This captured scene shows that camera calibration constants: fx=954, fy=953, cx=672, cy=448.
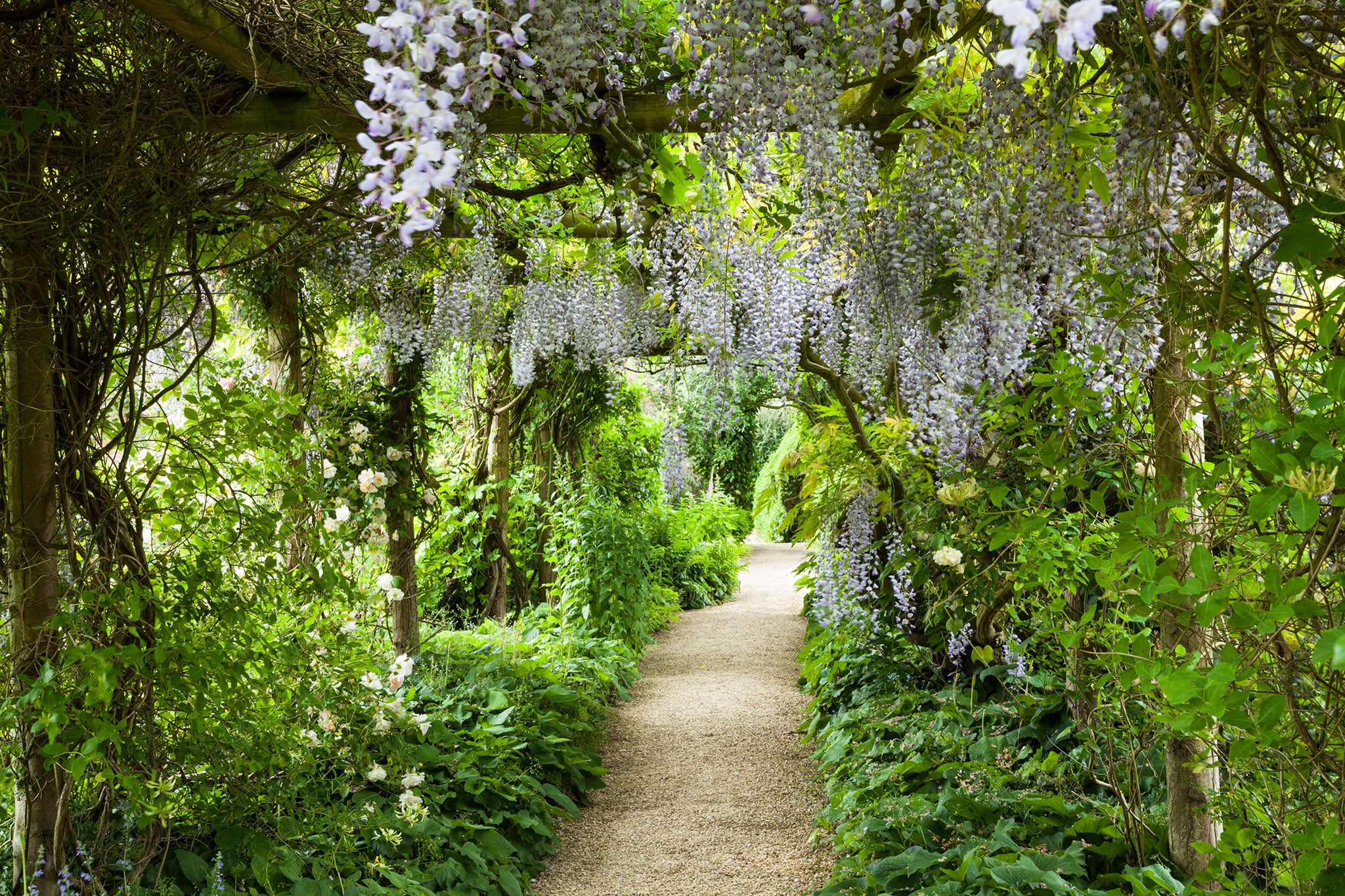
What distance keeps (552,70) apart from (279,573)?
4.73 ft

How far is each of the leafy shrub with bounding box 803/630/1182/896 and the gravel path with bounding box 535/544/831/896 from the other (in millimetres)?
242

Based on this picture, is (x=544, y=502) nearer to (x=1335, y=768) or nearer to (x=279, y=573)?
(x=279, y=573)

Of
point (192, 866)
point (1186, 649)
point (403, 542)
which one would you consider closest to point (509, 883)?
point (192, 866)

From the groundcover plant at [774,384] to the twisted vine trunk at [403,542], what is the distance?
1.49ft

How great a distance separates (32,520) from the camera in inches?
81.6

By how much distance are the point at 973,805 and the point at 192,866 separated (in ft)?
6.72

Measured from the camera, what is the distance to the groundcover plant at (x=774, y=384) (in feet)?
3.85

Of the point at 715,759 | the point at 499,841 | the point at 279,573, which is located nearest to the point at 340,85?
the point at 279,573

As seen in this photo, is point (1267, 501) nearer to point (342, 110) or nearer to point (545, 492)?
point (342, 110)

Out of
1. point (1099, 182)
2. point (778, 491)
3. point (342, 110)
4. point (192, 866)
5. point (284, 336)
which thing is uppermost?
point (342, 110)

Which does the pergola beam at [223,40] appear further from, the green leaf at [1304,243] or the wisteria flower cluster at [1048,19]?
the green leaf at [1304,243]

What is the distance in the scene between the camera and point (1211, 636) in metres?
1.93

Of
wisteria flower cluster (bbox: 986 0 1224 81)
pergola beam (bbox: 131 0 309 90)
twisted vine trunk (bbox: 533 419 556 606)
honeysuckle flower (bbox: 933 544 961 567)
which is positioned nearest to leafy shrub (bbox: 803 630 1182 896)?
honeysuckle flower (bbox: 933 544 961 567)

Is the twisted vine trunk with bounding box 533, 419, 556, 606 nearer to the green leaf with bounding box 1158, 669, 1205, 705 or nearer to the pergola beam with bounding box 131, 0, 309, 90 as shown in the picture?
the pergola beam with bounding box 131, 0, 309, 90
